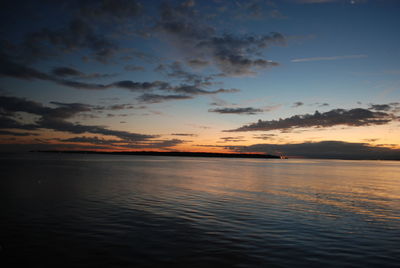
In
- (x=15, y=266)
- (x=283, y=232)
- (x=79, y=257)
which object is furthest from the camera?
(x=283, y=232)

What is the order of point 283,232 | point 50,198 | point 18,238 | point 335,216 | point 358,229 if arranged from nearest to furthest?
point 18,238, point 283,232, point 358,229, point 335,216, point 50,198

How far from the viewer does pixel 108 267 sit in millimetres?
11984

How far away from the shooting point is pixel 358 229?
20.0 metres

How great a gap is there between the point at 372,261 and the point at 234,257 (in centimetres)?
660

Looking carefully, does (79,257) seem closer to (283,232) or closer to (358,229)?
(283,232)

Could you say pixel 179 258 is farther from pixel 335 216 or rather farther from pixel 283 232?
pixel 335 216

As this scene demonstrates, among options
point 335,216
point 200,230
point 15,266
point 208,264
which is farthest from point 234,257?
point 335,216

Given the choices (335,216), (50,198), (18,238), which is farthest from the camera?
(50,198)

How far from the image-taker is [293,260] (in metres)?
13.4

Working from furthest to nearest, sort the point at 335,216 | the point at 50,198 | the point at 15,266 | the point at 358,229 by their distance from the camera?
1. the point at 50,198
2. the point at 335,216
3. the point at 358,229
4. the point at 15,266

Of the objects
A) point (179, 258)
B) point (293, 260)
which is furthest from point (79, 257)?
point (293, 260)

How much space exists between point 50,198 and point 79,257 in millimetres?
19236

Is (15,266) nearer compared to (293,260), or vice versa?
(15,266)

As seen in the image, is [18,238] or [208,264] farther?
[18,238]
